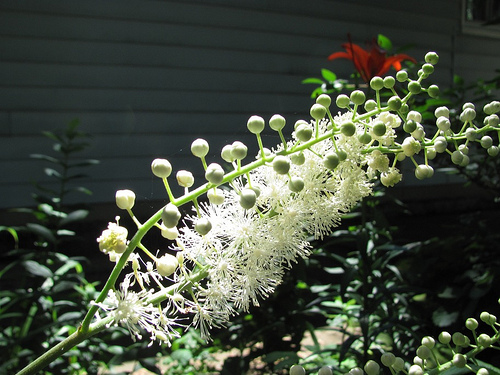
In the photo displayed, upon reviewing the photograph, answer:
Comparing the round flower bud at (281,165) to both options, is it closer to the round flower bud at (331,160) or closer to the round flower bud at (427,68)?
the round flower bud at (331,160)

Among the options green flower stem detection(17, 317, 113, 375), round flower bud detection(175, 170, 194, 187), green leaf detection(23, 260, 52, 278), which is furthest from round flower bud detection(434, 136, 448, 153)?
green leaf detection(23, 260, 52, 278)

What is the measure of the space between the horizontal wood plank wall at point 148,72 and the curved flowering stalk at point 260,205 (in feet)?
9.50

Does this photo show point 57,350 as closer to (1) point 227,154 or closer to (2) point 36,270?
(1) point 227,154

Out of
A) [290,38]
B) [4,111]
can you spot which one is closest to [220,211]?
[4,111]

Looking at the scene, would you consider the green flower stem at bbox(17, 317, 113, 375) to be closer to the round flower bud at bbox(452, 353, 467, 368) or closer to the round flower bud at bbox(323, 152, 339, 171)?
the round flower bud at bbox(323, 152, 339, 171)

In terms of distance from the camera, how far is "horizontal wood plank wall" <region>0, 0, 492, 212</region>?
12.8 feet

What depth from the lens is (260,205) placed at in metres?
0.85

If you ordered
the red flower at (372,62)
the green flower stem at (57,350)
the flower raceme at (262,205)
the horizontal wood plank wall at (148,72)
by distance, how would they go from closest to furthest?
the green flower stem at (57,350), the flower raceme at (262,205), the red flower at (372,62), the horizontal wood plank wall at (148,72)

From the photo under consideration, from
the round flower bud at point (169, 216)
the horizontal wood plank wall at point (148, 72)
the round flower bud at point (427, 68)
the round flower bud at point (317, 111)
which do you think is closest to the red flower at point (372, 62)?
the round flower bud at point (427, 68)

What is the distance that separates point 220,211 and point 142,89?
3.66 meters

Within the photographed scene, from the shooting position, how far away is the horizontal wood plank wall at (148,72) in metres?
3.89

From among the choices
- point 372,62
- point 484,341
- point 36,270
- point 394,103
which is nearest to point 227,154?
point 394,103

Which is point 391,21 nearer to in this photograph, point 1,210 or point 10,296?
point 1,210

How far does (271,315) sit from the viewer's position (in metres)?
2.45
